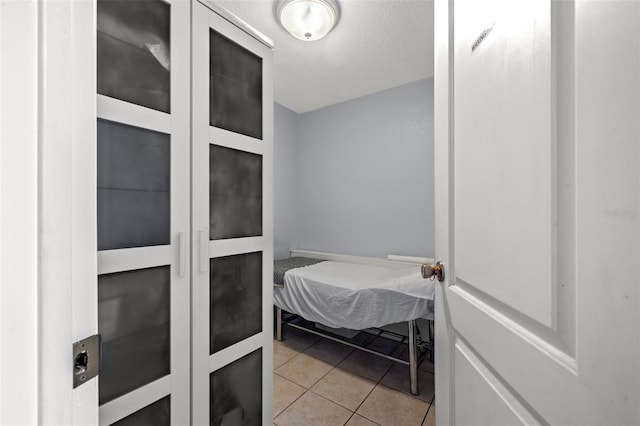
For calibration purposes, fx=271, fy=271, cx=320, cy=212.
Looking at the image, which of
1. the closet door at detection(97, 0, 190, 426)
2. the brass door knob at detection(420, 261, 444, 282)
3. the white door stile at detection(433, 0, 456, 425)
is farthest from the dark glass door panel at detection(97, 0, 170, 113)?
the brass door knob at detection(420, 261, 444, 282)

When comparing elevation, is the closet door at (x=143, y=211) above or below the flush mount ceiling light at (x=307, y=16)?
below

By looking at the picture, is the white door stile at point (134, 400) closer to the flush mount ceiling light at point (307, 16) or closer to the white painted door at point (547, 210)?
the white painted door at point (547, 210)

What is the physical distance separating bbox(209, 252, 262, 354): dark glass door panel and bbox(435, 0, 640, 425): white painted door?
88 cm

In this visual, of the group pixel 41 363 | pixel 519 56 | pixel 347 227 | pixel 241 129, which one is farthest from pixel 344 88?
pixel 41 363

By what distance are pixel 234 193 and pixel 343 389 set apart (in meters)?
1.62

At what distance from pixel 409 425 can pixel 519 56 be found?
74.7 inches

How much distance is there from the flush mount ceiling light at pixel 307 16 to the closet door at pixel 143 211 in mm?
990

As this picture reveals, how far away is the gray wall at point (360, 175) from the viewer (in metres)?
2.83

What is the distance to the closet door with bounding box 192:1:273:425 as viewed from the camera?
1.07 meters

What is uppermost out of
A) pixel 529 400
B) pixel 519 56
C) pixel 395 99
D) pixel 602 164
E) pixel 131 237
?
pixel 395 99

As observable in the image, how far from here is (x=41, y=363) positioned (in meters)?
0.34
